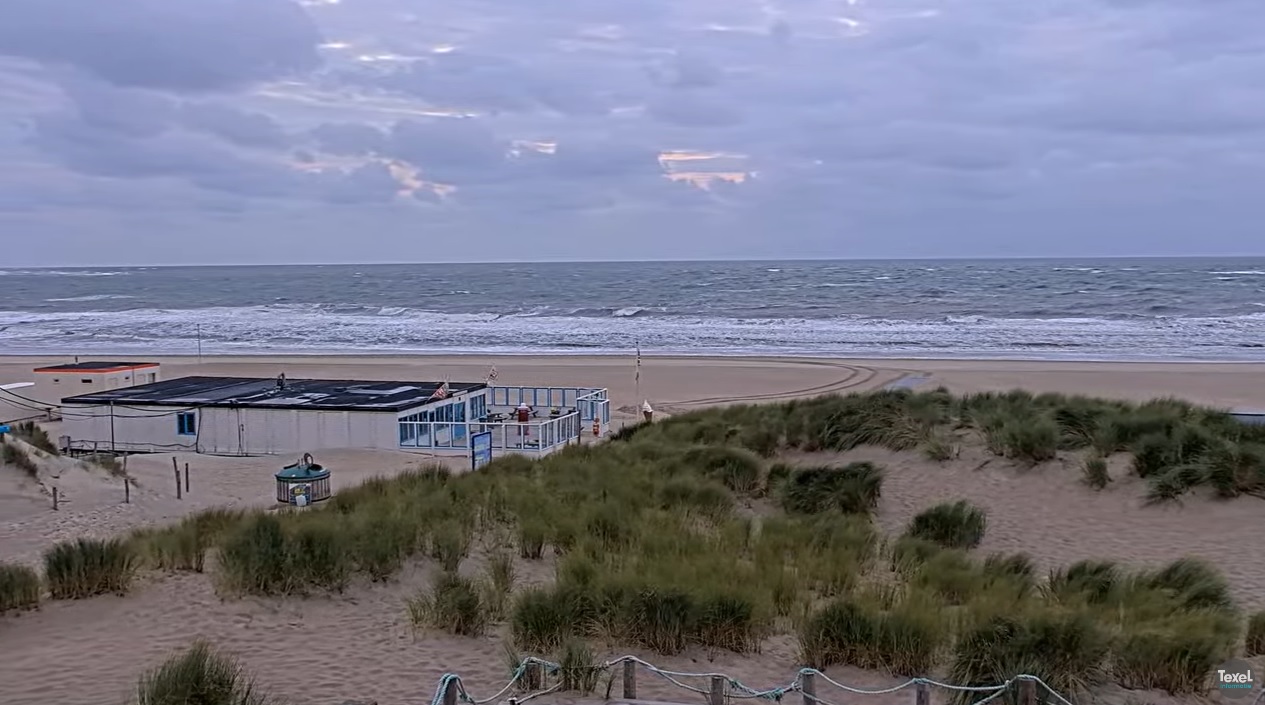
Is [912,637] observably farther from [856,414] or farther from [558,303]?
[558,303]

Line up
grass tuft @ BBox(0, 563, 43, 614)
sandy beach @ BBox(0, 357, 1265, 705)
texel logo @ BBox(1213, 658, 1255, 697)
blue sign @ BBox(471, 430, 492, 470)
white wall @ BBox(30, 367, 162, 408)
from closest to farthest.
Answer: texel logo @ BBox(1213, 658, 1255, 697) < sandy beach @ BBox(0, 357, 1265, 705) < grass tuft @ BBox(0, 563, 43, 614) < blue sign @ BBox(471, 430, 492, 470) < white wall @ BBox(30, 367, 162, 408)

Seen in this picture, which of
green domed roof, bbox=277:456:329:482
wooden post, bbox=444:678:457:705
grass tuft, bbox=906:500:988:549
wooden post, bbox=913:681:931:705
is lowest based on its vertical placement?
grass tuft, bbox=906:500:988:549

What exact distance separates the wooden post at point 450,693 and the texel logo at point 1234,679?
182 inches

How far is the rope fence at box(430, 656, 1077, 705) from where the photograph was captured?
530 centimetres

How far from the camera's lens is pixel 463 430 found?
18.4 metres

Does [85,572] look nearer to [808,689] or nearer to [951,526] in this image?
[808,689]

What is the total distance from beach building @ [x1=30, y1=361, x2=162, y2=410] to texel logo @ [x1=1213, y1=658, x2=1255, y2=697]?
21.6 metres

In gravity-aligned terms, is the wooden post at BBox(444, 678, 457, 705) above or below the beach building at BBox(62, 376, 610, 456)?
above

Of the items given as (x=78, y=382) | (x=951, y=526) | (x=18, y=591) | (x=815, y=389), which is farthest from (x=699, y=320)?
(x=18, y=591)

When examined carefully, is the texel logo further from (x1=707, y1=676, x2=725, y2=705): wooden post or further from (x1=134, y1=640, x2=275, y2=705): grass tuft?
(x1=134, y1=640, x2=275, y2=705): grass tuft

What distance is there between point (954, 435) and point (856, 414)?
1.53m

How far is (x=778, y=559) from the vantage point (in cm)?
852

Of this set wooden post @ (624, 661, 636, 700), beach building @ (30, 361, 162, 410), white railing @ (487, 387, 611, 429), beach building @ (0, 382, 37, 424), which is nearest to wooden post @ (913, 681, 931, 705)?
wooden post @ (624, 661, 636, 700)

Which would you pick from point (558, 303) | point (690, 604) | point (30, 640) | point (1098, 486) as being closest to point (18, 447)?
point (30, 640)
